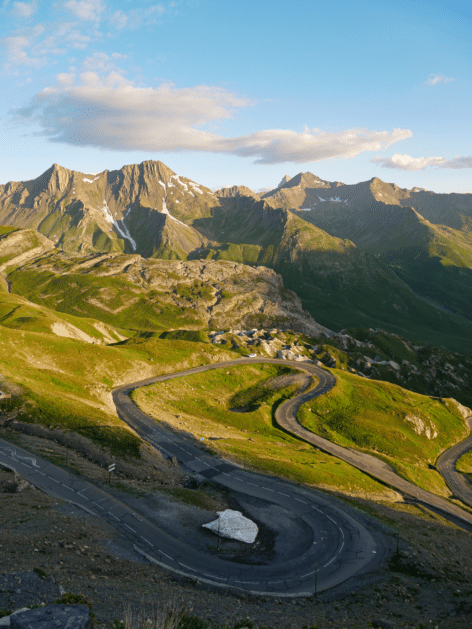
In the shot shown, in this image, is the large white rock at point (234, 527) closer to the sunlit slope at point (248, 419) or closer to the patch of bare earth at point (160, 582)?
the patch of bare earth at point (160, 582)

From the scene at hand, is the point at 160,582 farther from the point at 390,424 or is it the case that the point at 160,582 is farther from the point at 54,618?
the point at 390,424

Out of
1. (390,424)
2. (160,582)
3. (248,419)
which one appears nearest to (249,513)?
(160,582)

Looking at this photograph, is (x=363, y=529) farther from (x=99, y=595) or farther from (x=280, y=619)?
(x=99, y=595)

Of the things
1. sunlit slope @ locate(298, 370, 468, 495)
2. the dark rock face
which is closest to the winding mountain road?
the dark rock face

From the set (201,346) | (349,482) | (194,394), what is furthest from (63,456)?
(201,346)

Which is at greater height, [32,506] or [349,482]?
[32,506]

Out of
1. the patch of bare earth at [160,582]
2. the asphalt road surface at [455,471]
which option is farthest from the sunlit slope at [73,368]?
the asphalt road surface at [455,471]
